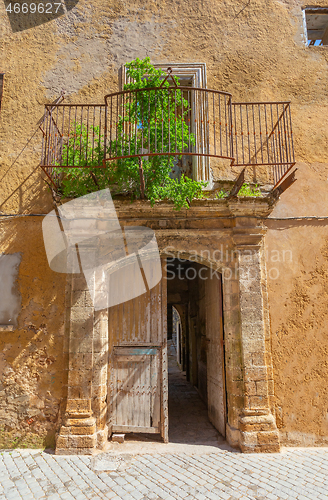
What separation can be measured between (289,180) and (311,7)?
3.79m

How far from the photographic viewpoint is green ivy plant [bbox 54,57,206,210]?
4402 mm

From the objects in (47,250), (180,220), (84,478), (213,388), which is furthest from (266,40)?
(84,478)

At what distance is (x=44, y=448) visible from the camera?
464 centimetres

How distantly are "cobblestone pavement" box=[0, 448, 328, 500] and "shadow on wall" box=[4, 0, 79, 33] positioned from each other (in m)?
6.91

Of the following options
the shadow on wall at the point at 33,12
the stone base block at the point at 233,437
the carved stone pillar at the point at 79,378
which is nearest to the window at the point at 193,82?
the shadow on wall at the point at 33,12

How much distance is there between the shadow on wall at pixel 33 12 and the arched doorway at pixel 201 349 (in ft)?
17.5

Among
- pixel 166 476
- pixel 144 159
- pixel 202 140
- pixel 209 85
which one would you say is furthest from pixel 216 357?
pixel 209 85

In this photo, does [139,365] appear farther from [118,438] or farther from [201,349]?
[201,349]

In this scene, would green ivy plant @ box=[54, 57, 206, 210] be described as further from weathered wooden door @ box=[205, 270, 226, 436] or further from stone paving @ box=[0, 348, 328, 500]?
stone paving @ box=[0, 348, 328, 500]

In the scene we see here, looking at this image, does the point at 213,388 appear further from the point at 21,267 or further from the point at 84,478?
the point at 21,267

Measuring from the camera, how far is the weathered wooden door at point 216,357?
16.9 ft

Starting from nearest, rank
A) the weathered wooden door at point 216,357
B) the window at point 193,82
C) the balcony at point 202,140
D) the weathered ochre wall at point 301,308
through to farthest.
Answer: the weathered ochre wall at point 301,308 → the balcony at point 202,140 → the weathered wooden door at point 216,357 → the window at point 193,82

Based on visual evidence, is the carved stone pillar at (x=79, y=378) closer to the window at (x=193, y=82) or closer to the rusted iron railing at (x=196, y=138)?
the rusted iron railing at (x=196, y=138)

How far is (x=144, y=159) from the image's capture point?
15.8 ft
